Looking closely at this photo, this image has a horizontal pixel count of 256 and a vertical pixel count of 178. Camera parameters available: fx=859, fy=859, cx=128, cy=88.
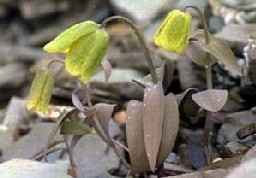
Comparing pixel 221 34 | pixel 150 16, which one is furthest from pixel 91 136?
pixel 150 16

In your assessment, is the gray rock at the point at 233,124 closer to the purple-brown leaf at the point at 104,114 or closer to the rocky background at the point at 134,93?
the rocky background at the point at 134,93

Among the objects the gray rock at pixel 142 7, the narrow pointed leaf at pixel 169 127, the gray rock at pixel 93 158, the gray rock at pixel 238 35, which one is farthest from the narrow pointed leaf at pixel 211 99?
the gray rock at pixel 142 7

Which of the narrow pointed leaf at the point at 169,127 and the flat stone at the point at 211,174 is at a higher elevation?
the narrow pointed leaf at the point at 169,127

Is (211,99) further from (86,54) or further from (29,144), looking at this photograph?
(29,144)

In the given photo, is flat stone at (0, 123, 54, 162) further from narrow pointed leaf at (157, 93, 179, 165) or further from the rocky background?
narrow pointed leaf at (157, 93, 179, 165)

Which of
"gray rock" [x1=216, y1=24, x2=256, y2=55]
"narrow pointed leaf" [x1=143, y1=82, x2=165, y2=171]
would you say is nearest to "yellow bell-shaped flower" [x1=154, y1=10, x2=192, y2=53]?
"narrow pointed leaf" [x1=143, y1=82, x2=165, y2=171]

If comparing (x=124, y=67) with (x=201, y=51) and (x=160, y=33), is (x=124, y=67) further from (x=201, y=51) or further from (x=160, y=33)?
(x=160, y=33)
